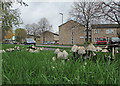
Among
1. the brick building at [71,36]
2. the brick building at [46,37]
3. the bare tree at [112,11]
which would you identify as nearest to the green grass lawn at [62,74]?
the bare tree at [112,11]

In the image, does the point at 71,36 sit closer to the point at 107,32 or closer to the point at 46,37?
the point at 107,32

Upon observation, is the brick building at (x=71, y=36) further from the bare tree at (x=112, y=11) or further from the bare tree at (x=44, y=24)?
the bare tree at (x=112, y=11)

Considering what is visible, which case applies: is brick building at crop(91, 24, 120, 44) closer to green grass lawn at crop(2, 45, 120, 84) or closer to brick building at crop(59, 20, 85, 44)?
brick building at crop(59, 20, 85, 44)

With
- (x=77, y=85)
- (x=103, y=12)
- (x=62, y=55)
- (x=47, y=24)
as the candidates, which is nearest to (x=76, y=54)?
(x=62, y=55)

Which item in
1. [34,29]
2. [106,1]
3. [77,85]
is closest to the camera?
[77,85]

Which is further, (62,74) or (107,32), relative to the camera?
(107,32)

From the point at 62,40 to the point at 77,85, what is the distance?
3847cm

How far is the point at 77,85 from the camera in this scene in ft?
3.16

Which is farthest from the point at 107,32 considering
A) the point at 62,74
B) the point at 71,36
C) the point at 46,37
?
the point at 62,74

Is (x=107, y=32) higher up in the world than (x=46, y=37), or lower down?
higher up

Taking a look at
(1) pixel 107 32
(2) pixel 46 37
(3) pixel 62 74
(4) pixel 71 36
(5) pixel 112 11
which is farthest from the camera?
(2) pixel 46 37

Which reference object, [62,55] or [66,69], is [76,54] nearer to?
[62,55]

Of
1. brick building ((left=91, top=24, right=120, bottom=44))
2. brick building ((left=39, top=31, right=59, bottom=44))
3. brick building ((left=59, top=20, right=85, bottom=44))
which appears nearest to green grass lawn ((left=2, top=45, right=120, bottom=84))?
brick building ((left=59, top=20, right=85, bottom=44))

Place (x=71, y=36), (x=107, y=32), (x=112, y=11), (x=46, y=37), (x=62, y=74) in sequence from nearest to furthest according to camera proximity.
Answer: (x=62, y=74) → (x=112, y=11) → (x=71, y=36) → (x=107, y=32) → (x=46, y=37)
